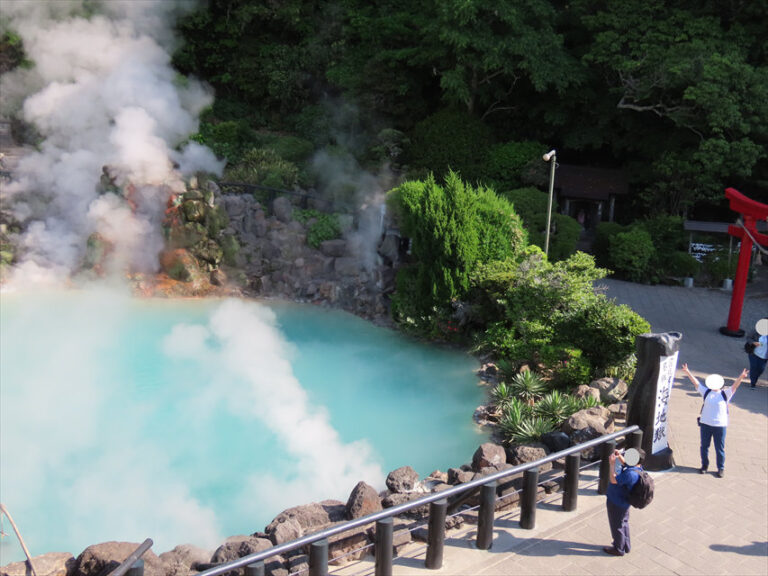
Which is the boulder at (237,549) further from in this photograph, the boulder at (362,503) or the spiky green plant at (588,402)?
the spiky green plant at (588,402)

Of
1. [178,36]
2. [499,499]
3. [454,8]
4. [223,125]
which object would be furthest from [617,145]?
[499,499]

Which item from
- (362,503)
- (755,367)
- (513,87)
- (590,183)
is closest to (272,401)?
(362,503)

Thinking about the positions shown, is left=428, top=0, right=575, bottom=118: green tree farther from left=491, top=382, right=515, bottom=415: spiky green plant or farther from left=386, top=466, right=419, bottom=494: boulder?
left=386, top=466, right=419, bottom=494: boulder

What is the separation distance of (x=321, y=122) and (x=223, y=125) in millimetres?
3553

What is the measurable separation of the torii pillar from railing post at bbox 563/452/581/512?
905 cm

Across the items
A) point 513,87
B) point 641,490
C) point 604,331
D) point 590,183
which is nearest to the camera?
point 641,490

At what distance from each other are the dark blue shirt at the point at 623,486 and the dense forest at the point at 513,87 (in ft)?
54.6

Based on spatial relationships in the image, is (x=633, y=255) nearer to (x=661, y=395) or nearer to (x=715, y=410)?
(x=715, y=410)

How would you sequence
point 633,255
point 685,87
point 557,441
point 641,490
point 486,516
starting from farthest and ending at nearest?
point 685,87 < point 633,255 < point 557,441 < point 486,516 < point 641,490

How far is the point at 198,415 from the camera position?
39.2 feet

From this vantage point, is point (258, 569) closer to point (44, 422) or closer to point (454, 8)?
point (44, 422)

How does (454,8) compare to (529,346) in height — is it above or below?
above

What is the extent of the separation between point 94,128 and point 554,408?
1626 centimetres

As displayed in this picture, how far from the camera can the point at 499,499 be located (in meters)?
7.93
